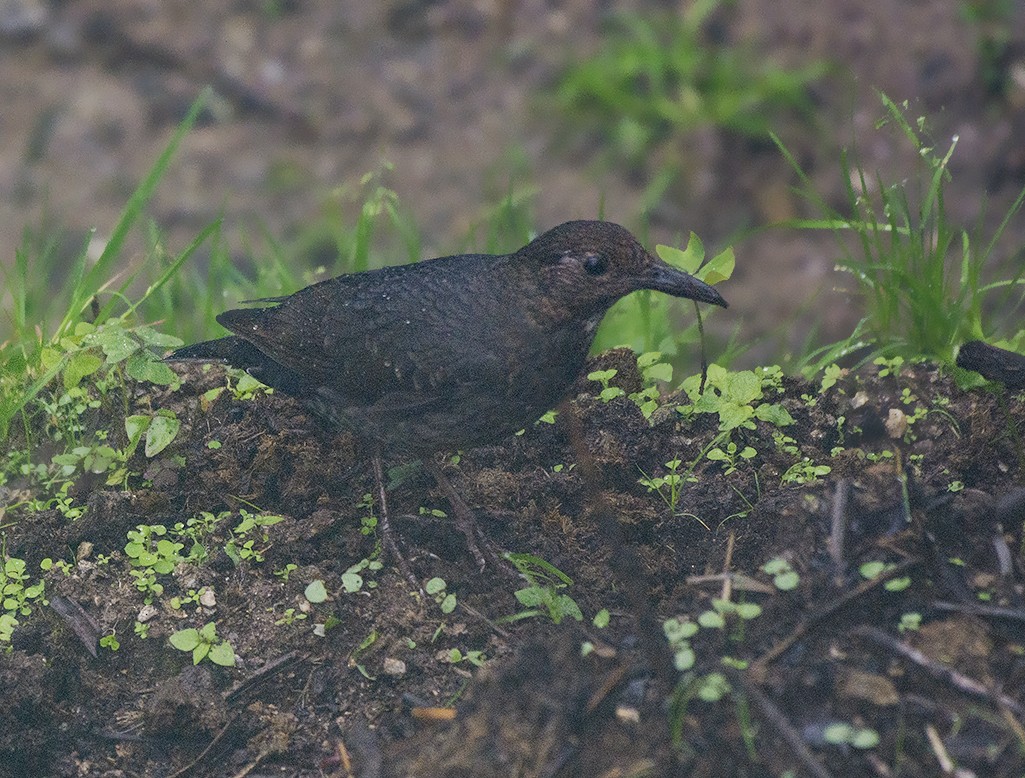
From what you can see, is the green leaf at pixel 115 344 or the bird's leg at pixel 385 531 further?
the green leaf at pixel 115 344

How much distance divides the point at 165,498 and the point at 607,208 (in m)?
4.01

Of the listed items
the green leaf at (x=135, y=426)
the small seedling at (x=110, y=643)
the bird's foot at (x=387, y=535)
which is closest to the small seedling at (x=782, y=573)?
the bird's foot at (x=387, y=535)

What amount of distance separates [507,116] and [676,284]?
4365 millimetres

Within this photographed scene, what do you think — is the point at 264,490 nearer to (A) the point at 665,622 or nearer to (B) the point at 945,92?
(A) the point at 665,622

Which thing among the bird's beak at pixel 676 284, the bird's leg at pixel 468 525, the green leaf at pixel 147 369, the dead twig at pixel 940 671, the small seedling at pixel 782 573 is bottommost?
the bird's leg at pixel 468 525

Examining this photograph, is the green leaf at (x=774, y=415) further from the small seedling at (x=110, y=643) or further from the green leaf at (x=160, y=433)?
the small seedling at (x=110, y=643)

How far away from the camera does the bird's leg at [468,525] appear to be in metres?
3.75

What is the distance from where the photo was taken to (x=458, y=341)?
12.6ft

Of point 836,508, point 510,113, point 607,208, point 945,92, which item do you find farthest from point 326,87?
point 836,508

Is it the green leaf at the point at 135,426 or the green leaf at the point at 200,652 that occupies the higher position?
the green leaf at the point at 135,426

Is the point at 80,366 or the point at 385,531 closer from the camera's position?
the point at 385,531

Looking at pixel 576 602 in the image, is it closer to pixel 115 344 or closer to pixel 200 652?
pixel 200 652

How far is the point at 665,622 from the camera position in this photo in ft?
10.1

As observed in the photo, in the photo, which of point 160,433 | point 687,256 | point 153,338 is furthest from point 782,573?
point 153,338
